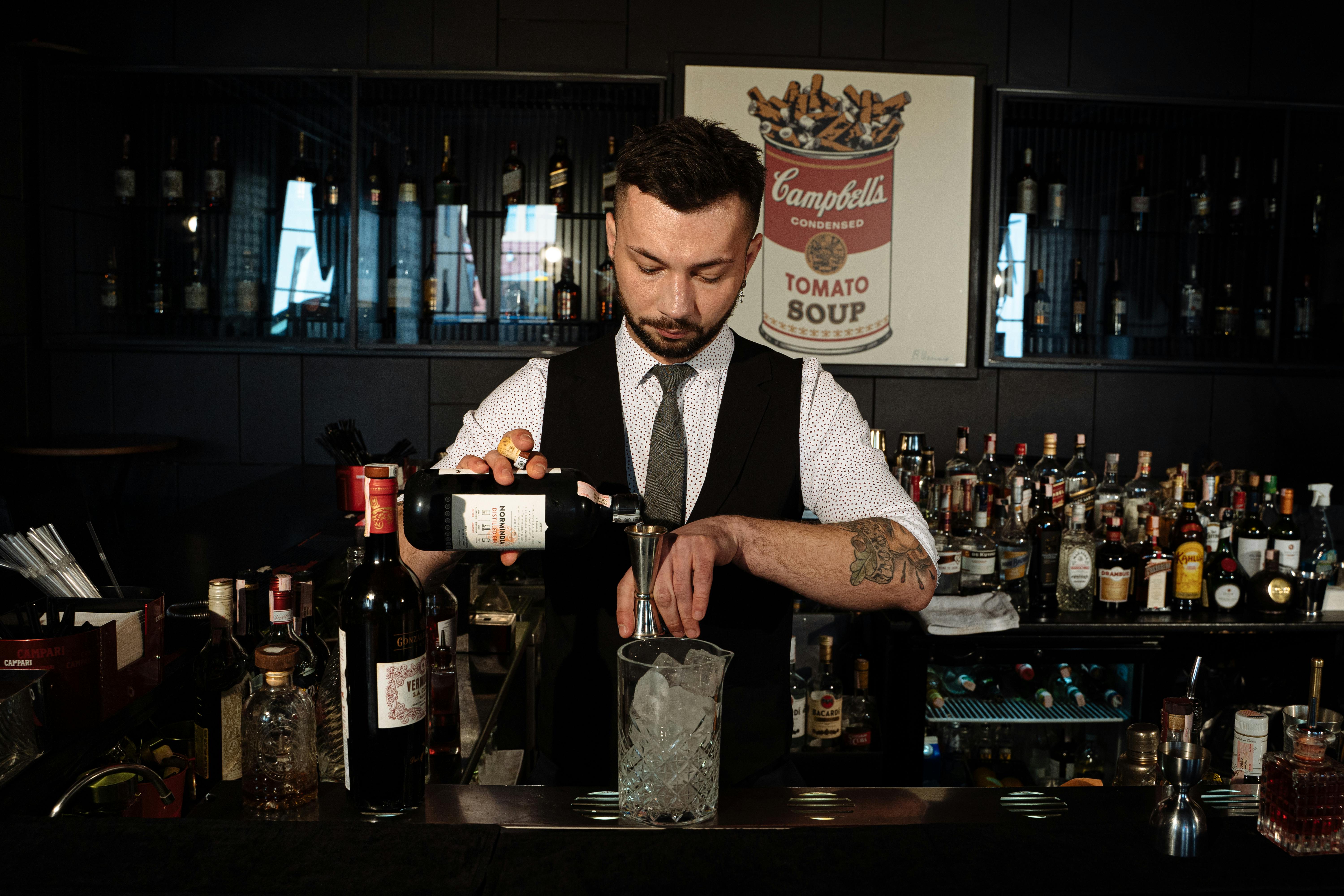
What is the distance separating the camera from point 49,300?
3.45 metres

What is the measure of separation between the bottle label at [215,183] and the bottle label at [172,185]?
0.31 feet

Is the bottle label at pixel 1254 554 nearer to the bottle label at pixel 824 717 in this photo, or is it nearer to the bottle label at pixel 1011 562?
the bottle label at pixel 1011 562

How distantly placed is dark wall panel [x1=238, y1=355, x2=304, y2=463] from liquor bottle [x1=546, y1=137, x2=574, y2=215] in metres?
1.14

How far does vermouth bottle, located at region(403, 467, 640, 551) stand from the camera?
103 cm

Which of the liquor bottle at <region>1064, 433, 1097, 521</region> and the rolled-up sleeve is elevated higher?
the rolled-up sleeve

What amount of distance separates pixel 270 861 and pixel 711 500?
2.84ft

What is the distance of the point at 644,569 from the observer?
0.92 metres

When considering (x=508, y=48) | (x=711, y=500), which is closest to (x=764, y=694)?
(x=711, y=500)

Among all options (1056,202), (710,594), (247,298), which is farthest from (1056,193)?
(247,298)

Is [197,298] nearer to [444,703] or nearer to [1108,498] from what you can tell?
[444,703]

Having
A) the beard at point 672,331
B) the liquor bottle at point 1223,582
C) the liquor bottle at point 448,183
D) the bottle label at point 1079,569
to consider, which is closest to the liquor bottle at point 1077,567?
the bottle label at point 1079,569

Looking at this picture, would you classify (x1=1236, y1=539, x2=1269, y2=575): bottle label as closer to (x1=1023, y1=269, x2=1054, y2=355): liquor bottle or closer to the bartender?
(x1=1023, y1=269, x2=1054, y2=355): liquor bottle

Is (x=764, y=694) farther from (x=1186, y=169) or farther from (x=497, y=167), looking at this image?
(x=1186, y=169)

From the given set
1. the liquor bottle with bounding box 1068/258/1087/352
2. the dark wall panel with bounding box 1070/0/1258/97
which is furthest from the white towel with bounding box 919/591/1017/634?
the dark wall panel with bounding box 1070/0/1258/97
